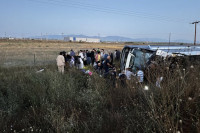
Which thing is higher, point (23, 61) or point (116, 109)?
point (23, 61)

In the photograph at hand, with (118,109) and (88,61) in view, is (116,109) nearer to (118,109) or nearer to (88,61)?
(118,109)

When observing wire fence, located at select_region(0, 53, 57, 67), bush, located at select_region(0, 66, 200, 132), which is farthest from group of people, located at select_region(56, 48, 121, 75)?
bush, located at select_region(0, 66, 200, 132)

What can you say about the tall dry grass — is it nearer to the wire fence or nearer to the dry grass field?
the wire fence

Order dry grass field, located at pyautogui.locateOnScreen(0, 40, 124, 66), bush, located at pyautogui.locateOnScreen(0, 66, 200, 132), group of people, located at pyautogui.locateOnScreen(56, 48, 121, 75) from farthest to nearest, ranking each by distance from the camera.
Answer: dry grass field, located at pyautogui.locateOnScreen(0, 40, 124, 66) → group of people, located at pyautogui.locateOnScreen(56, 48, 121, 75) → bush, located at pyautogui.locateOnScreen(0, 66, 200, 132)

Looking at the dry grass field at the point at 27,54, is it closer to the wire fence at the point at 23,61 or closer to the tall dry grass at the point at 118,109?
the wire fence at the point at 23,61

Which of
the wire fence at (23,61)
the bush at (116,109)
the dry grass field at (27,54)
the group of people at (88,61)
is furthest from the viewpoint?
the dry grass field at (27,54)

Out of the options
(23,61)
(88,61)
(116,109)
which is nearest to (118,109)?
(116,109)

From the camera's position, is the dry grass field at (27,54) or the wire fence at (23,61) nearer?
the wire fence at (23,61)

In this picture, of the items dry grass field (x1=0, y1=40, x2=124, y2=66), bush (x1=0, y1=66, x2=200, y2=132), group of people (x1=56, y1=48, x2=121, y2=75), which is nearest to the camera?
bush (x1=0, y1=66, x2=200, y2=132)

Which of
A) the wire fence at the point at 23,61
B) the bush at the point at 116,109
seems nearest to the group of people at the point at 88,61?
the wire fence at the point at 23,61

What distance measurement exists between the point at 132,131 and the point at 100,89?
2.22 meters

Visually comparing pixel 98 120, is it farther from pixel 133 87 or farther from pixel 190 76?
pixel 190 76

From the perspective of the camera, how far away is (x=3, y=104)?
4027 mm

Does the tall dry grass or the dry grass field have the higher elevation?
the dry grass field
